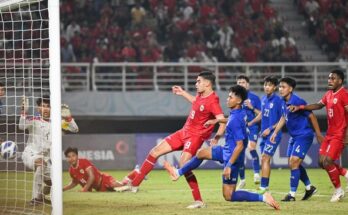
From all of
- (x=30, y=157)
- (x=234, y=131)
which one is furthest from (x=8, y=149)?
(x=234, y=131)

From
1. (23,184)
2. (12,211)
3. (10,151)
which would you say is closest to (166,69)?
(23,184)

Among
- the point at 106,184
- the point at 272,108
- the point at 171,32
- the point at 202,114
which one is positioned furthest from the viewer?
the point at 171,32

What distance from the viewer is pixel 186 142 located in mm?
11398

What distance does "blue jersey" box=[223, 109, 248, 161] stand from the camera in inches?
399

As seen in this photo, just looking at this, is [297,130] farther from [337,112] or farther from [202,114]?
[202,114]

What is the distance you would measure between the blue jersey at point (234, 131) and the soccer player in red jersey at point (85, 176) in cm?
374

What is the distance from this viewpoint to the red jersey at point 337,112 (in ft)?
39.2

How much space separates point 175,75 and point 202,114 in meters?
10.6

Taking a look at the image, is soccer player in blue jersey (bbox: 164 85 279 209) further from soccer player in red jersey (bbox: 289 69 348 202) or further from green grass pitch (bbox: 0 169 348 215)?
soccer player in red jersey (bbox: 289 69 348 202)

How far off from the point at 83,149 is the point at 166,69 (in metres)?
3.99

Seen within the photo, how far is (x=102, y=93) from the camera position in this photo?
21578 millimetres

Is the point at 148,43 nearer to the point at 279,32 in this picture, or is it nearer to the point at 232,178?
the point at 279,32

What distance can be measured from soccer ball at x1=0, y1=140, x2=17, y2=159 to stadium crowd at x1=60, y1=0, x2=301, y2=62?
977cm

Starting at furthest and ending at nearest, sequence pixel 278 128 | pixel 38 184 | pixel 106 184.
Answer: pixel 106 184 → pixel 278 128 → pixel 38 184
